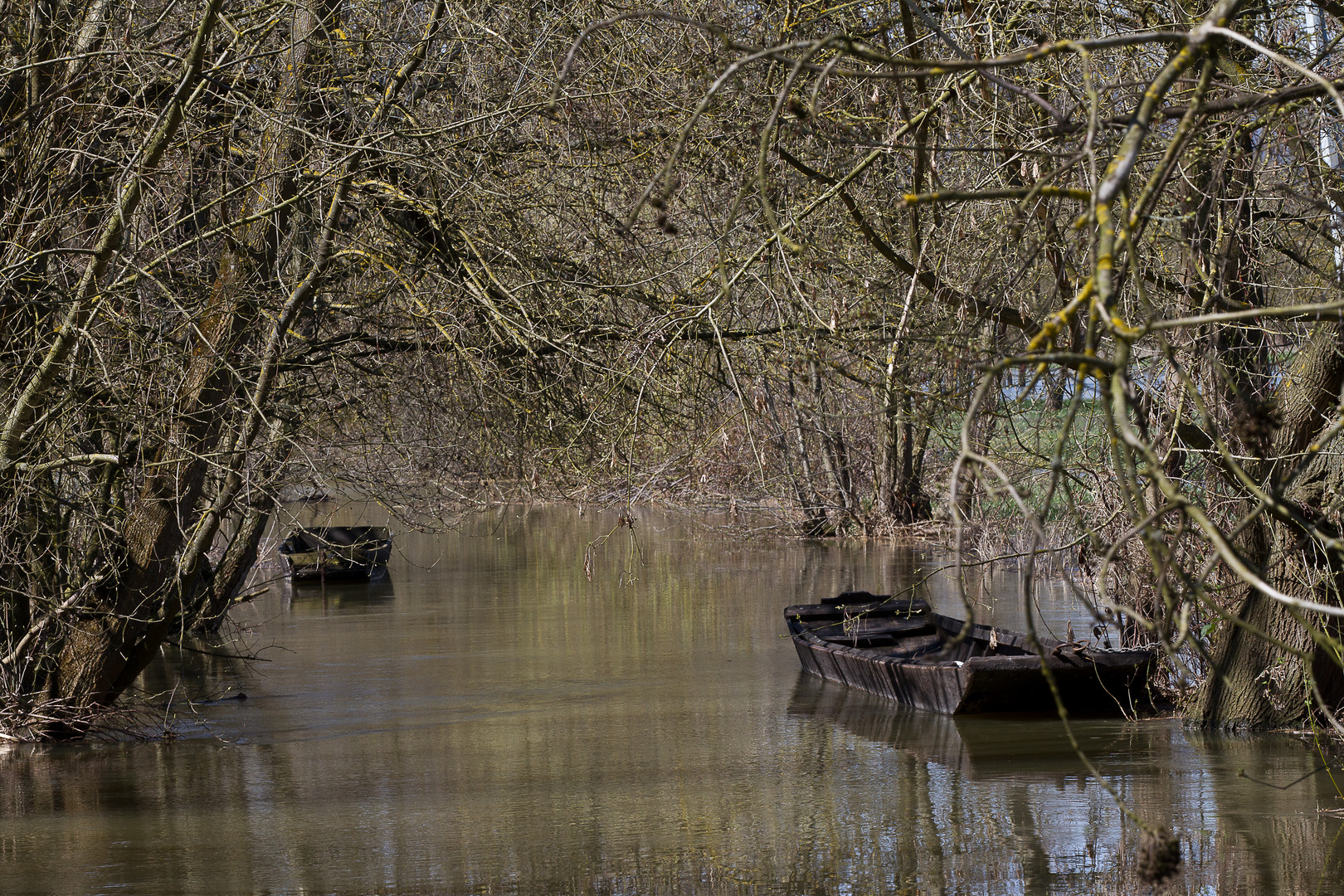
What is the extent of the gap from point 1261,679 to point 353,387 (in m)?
6.70

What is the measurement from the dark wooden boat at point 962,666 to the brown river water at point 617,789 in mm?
217

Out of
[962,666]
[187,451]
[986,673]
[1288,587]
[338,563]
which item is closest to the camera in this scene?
[187,451]

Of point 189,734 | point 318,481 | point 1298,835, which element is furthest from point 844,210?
point 189,734

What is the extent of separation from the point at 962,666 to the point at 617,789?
2970 millimetres

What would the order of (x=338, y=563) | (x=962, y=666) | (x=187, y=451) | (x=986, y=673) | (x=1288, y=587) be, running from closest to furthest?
(x=187, y=451) → (x=1288, y=587) → (x=962, y=666) → (x=986, y=673) → (x=338, y=563)

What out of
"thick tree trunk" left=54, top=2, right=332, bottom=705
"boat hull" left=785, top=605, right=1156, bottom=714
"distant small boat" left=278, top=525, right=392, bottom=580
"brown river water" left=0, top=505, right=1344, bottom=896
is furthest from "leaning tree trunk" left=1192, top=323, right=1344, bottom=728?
"distant small boat" left=278, top=525, right=392, bottom=580

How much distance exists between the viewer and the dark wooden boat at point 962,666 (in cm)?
1062

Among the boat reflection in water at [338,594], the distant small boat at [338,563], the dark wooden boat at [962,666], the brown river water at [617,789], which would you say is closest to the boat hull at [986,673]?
the dark wooden boat at [962,666]

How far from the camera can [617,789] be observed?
9102mm

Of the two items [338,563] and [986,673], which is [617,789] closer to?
[986,673]

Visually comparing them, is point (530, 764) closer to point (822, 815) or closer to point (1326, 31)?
point (822, 815)

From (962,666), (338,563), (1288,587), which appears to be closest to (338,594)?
(338,563)

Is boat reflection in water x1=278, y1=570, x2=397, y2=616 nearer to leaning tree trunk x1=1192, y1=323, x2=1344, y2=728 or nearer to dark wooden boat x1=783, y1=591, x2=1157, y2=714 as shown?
dark wooden boat x1=783, y1=591, x2=1157, y2=714

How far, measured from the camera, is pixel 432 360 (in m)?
10.4
